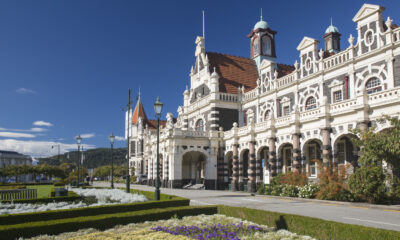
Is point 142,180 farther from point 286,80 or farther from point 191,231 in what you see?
point 191,231

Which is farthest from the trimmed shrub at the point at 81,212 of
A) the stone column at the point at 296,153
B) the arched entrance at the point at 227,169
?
the arched entrance at the point at 227,169

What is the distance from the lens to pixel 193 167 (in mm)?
47312

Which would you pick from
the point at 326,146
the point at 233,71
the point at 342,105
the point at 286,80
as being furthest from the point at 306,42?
the point at 233,71

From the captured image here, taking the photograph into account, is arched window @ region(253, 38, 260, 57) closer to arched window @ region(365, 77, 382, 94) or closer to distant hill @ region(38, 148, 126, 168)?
arched window @ region(365, 77, 382, 94)

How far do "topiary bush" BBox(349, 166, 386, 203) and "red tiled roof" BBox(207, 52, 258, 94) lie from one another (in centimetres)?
2549

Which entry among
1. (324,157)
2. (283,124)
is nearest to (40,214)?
(324,157)

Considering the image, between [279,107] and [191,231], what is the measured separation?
28.0 m

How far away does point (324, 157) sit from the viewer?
2577 cm

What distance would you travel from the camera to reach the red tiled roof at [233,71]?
148 ft

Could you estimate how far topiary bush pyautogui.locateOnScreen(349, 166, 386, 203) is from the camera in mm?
19594

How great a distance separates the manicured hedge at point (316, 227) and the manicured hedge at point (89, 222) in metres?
2.29

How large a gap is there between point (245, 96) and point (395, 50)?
68.4 feet

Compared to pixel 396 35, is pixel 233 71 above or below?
above

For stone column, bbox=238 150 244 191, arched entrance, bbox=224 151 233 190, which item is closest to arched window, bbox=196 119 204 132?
arched entrance, bbox=224 151 233 190
